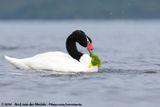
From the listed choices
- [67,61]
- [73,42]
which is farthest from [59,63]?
[73,42]

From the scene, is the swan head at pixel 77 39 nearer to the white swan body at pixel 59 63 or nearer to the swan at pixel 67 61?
the swan at pixel 67 61

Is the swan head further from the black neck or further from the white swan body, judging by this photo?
the white swan body

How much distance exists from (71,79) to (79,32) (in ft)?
9.87

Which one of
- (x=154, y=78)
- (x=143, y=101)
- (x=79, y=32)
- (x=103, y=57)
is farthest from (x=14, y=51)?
(x=143, y=101)

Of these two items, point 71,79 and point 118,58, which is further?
point 118,58

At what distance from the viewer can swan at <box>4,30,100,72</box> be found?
95.6 ft

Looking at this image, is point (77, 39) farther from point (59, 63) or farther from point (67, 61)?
point (59, 63)

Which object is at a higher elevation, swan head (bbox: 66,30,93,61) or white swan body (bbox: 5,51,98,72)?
swan head (bbox: 66,30,93,61)

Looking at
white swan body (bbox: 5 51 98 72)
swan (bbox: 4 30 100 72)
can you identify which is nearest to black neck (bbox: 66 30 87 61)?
swan (bbox: 4 30 100 72)

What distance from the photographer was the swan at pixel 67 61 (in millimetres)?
29141

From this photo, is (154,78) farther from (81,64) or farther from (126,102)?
(126,102)

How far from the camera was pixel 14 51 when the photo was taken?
45.8 meters

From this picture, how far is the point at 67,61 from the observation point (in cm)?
2916

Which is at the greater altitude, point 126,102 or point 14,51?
point 14,51
